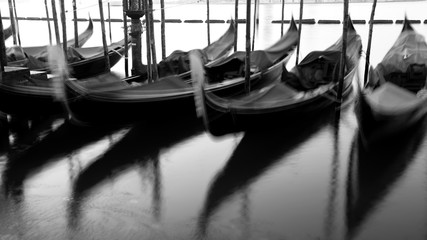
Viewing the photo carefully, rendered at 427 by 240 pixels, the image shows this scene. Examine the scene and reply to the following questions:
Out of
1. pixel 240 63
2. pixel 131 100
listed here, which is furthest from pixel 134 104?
pixel 240 63

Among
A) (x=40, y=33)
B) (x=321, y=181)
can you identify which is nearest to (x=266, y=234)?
(x=321, y=181)

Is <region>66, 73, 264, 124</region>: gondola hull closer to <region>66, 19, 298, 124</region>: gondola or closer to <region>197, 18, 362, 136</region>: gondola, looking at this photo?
<region>66, 19, 298, 124</region>: gondola

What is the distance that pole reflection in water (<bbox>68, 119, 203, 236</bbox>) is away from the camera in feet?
12.4

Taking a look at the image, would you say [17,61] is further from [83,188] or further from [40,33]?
[40,33]

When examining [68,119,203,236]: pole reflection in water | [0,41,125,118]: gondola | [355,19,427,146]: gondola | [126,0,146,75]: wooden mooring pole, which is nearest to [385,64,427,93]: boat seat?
[355,19,427,146]: gondola

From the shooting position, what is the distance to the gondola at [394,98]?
479cm

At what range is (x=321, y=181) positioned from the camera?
4.47 metres

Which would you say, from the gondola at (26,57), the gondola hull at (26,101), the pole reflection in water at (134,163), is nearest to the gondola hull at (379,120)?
the pole reflection in water at (134,163)

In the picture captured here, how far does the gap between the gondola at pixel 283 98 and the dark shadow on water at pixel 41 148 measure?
1806 mm

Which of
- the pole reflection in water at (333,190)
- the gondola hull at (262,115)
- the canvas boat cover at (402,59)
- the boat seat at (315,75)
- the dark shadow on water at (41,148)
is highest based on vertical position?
the canvas boat cover at (402,59)

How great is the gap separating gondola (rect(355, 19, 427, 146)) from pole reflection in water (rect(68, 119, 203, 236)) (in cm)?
220

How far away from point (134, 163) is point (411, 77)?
4207mm

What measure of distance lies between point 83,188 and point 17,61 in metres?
4.77

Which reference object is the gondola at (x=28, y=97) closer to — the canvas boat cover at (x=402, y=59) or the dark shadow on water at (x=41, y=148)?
the dark shadow on water at (x=41, y=148)
